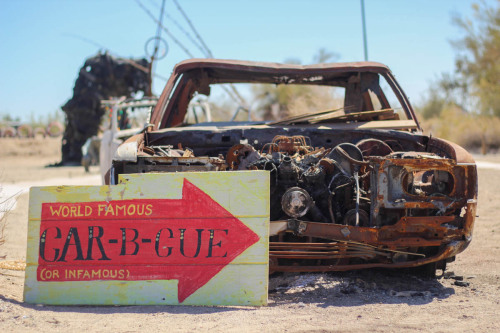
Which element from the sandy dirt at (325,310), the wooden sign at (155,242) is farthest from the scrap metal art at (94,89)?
the wooden sign at (155,242)

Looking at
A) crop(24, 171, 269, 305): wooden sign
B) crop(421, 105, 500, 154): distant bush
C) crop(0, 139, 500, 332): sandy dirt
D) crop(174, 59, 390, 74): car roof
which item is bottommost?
crop(0, 139, 500, 332): sandy dirt

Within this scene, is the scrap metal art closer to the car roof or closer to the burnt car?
the car roof

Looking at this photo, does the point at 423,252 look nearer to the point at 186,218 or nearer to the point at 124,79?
the point at 186,218

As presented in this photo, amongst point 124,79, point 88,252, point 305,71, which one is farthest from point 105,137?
point 124,79

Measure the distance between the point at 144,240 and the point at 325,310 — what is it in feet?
4.44

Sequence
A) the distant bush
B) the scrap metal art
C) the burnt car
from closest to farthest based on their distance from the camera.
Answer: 1. the burnt car
2. the distant bush
3. the scrap metal art

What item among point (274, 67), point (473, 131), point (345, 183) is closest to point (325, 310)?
point (345, 183)

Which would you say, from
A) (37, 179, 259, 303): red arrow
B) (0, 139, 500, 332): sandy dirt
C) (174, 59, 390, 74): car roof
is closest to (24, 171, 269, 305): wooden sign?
(37, 179, 259, 303): red arrow

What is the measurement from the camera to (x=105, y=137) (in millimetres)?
11656

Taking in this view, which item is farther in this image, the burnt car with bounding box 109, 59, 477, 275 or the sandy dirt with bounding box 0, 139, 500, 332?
the burnt car with bounding box 109, 59, 477, 275

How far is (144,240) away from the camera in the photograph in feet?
13.3

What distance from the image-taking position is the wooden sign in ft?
13.1

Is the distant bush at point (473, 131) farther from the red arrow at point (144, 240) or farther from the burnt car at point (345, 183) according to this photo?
the red arrow at point (144, 240)

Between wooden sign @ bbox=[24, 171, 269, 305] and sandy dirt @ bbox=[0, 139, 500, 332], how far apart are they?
0.12 metres
